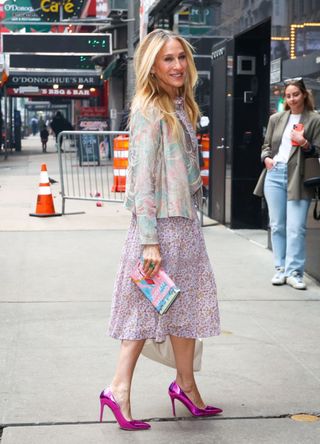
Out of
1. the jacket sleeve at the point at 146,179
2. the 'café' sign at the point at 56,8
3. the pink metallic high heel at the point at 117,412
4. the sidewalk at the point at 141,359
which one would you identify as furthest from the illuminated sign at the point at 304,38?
the 'café' sign at the point at 56,8

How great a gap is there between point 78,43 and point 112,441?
2130cm

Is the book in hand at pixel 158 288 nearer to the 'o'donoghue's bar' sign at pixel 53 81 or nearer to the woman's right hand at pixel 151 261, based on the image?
the woman's right hand at pixel 151 261

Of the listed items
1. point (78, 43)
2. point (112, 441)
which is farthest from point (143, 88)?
point (78, 43)

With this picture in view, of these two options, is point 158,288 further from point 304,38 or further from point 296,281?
point 304,38

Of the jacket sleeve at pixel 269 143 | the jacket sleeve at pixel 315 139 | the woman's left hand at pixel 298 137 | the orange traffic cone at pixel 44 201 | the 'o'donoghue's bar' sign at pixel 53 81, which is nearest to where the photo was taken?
the woman's left hand at pixel 298 137

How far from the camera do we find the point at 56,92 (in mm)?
44375

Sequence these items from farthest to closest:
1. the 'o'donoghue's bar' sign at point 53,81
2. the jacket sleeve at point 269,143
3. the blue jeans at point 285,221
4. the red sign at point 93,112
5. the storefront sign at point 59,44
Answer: the red sign at point 93,112
the 'o'donoghue's bar' sign at point 53,81
the storefront sign at point 59,44
the jacket sleeve at point 269,143
the blue jeans at point 285,221

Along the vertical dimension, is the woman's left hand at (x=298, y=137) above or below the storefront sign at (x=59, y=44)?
below

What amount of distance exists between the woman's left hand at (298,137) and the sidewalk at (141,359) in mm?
1266

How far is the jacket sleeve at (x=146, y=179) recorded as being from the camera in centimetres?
425

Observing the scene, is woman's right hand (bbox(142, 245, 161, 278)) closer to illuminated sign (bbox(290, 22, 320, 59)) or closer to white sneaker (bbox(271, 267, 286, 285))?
white sneaker (bbox(271, 267, 286, 285))

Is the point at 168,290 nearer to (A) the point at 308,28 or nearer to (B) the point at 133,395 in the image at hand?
(B) the point at 133,395

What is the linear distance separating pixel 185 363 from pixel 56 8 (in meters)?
26.4

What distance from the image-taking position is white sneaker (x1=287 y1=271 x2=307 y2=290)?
7984 millimetres
